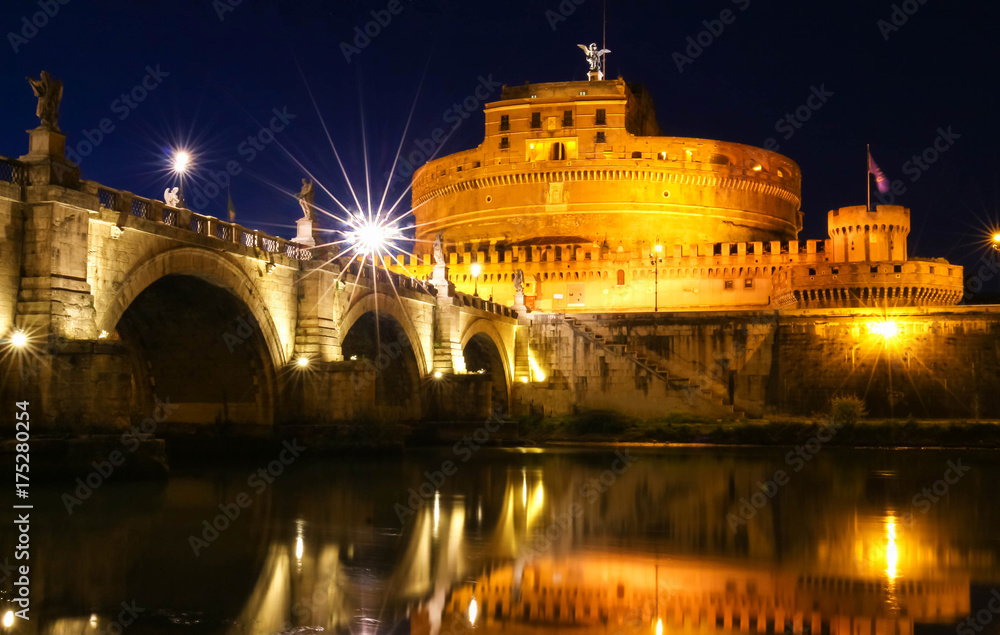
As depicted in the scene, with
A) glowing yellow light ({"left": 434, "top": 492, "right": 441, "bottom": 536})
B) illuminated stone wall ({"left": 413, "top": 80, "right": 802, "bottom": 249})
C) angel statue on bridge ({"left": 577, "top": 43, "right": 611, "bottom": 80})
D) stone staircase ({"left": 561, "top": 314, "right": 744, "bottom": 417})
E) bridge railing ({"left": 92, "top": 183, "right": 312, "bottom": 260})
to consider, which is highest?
angel statue on bridge ({"left": 577, "top": 43, "right": 611, "bottom": 80})

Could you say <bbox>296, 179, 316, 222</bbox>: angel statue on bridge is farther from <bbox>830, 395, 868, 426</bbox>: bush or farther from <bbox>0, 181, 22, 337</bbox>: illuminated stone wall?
<bbox>830, 395, 868, 426</bbox>: bush

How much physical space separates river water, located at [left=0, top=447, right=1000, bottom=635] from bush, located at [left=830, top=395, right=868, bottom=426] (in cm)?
1897

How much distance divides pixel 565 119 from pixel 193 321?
51410 mm

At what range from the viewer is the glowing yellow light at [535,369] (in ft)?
161

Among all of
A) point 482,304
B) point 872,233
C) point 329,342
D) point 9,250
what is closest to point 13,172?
point 9,250

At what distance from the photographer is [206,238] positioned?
74.6 ft

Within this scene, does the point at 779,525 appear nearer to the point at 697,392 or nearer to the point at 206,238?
the point at 206,238

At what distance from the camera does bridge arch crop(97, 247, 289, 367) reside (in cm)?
1984

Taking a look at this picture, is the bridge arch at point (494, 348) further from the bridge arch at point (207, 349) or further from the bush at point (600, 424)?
the bridge arch at point (207, 349)

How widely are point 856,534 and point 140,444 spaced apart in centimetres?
1278

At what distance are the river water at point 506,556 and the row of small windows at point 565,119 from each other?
52325 millimetres

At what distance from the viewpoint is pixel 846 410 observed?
138ft

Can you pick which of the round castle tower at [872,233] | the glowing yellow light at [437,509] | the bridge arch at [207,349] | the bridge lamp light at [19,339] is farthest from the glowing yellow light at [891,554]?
the round castle tower at [872,233]

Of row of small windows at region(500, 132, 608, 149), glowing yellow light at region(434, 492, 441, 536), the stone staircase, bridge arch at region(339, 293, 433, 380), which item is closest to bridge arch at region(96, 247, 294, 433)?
bridge arch at region(339, 293, 433, 380)
